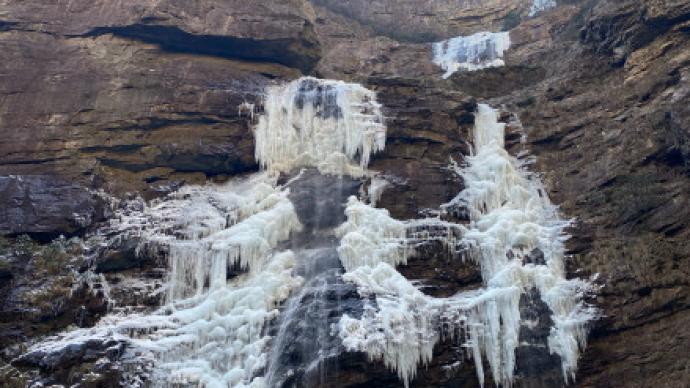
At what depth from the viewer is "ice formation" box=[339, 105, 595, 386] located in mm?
15336

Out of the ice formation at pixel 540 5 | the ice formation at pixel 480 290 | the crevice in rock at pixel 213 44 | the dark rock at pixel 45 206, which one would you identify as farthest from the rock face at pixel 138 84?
the ice formation at pixel 540 5

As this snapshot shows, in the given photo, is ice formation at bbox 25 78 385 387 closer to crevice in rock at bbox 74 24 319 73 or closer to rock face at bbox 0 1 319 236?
rock face at bbox 0 1 319 236

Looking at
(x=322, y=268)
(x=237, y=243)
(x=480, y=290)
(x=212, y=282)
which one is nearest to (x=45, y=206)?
(x=212, y=282)

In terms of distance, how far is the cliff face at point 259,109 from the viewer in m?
16.0

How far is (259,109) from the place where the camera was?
21797 millimetres

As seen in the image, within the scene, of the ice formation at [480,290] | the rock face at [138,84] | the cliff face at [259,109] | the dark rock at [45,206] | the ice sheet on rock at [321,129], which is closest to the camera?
the ice formation at [480,290]

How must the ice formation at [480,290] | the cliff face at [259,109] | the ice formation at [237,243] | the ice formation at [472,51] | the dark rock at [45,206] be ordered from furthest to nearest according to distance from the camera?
the ice formation at [472,51]
the dark rock at [45,206]
the cliff face at [259,109]
the ice formation at [237,243]
the ice formation at [480,290]

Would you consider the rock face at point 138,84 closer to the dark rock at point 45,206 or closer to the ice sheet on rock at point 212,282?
the dark rock at point 45,206

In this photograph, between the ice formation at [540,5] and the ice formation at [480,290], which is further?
the ice formation at [540,5]

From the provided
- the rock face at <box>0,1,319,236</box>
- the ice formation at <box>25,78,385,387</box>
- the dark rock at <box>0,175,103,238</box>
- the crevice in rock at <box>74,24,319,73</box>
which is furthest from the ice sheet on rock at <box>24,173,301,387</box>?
the crevice in rock at <box>74,24,319,73</box>

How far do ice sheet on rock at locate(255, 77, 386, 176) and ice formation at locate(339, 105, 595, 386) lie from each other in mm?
2350

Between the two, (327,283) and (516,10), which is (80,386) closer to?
(327,283)

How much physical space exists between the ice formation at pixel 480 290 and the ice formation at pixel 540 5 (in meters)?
19.5

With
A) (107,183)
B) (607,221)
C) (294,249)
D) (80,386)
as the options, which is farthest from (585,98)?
(80,386)
